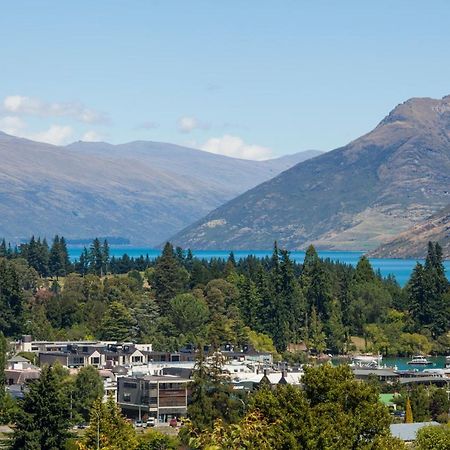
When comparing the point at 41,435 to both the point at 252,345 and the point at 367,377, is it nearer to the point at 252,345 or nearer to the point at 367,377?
the point at 367,377

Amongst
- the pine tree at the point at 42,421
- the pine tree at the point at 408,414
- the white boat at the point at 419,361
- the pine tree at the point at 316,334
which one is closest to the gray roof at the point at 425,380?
the pine tree at the point at 408,414

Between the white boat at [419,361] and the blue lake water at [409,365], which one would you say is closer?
the blue lake water at [409,365]

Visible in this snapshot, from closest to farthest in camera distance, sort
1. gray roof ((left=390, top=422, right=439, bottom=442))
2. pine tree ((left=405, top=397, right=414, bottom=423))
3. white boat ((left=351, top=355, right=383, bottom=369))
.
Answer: gray roof ((left=390, top=422, right=439, bottom=442)), pine tree ((left=405, top=397, right=414, bottom=423)), white boat ((left=351, top=355, right=383, bottom=369))

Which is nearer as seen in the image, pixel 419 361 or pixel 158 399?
pixel 158 399

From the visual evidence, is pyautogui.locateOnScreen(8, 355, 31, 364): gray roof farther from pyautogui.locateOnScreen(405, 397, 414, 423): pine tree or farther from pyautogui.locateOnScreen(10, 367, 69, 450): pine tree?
pyautogui.locateOnScreen(10, 367, 69, 450): pine tree

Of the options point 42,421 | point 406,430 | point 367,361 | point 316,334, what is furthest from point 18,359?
point 42,421

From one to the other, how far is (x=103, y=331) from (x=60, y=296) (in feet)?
42.7

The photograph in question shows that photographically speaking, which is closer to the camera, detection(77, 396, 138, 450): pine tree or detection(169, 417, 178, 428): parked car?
detection(77, 396, 138, 450): pine tree

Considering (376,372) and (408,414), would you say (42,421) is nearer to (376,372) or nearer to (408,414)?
(408,414)

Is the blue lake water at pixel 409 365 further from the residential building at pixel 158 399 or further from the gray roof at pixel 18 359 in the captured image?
the residential building at pixel 158 399

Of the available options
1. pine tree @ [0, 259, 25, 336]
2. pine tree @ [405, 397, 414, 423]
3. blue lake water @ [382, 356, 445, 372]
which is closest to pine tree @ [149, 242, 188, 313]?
pine tree @ [0, 259, 25, 336]

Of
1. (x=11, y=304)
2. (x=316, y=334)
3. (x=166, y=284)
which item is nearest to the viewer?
(x=11, y=304)

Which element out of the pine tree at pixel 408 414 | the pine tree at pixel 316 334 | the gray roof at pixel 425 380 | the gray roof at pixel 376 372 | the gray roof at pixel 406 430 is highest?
the pine tree at pixel 316 334

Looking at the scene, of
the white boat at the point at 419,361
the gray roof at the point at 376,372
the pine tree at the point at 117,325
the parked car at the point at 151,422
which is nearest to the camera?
the parked car at the point at 151,422
